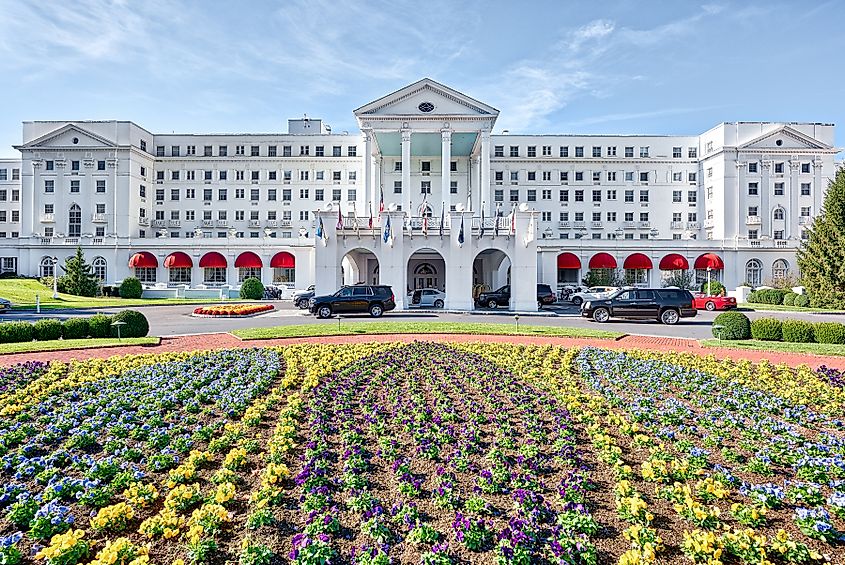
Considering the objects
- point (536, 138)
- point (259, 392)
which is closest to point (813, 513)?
point (259, 392)

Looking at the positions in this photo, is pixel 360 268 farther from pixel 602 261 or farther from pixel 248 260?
pixel 602 261

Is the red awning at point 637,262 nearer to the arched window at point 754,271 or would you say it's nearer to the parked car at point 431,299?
the arched window at point 754,271

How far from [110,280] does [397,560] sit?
6083 centimetres

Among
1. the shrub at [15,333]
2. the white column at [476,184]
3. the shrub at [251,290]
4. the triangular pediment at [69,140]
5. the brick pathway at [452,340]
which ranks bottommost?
the brick pathway at [452,340]

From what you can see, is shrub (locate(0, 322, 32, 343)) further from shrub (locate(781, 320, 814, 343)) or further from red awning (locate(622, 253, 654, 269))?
red awning (locate(622, 253, 654, 269))

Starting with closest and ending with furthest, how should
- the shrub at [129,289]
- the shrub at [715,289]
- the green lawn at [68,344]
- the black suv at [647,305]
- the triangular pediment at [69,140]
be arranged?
the green lawn at [68,344] → the black suv at [647,305] → the shrub at [129,289] → the shrub at [715,289] → the triangular pediment at [69,140]

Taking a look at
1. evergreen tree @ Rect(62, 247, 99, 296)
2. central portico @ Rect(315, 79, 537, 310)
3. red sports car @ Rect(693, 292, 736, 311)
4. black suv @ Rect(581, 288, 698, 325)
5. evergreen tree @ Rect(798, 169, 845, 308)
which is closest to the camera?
black suv @ Rect(581, 288, 698, 325)

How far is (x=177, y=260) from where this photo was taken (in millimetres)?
55594

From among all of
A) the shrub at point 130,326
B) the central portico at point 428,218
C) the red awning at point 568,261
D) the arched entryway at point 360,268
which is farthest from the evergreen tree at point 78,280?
the red awning at point 568,261

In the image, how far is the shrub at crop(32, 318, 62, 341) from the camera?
63.7ft

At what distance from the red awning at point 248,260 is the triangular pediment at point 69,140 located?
78.2 feet

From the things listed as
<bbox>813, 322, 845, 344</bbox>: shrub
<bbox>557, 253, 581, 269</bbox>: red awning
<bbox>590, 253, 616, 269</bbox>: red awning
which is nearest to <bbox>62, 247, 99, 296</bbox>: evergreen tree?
<bbox>557, 253, 581, 269</bbox>: red awning

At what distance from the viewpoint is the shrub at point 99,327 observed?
20.3 m

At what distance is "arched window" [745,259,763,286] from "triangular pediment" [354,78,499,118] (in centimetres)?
3331
